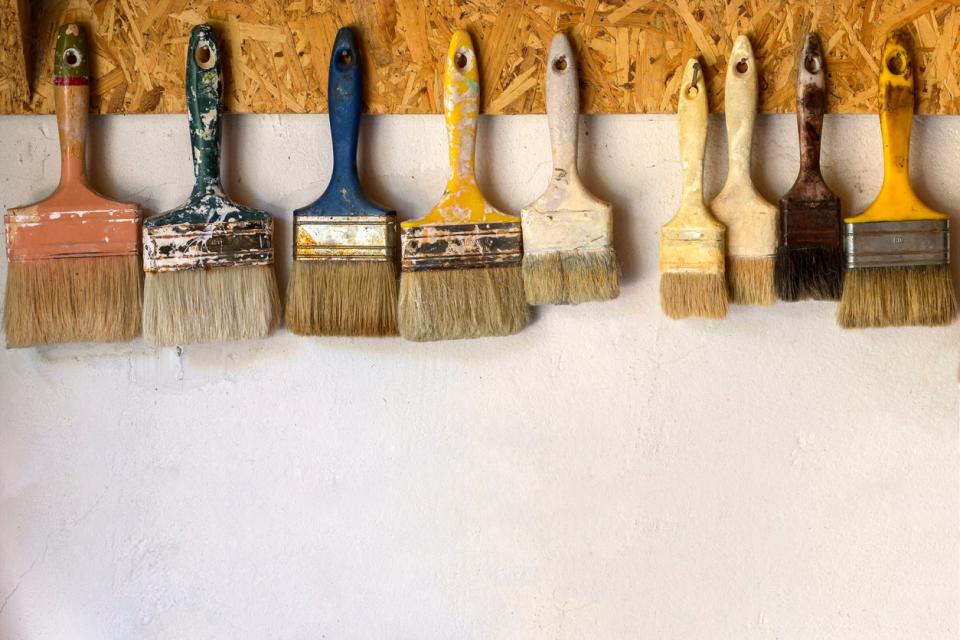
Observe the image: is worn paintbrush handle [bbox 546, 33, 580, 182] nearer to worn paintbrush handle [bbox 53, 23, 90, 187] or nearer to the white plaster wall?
the white plaster wall

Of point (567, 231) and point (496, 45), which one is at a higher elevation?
point (496, 45)

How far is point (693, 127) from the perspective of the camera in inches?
58.0

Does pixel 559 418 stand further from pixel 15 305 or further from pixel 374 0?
pixel 15 305

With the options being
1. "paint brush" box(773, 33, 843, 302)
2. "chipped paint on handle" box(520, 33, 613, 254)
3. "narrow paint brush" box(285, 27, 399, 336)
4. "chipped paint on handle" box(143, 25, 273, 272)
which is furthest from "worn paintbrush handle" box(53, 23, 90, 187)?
"paint brush" box(773, 33, 843, 302)

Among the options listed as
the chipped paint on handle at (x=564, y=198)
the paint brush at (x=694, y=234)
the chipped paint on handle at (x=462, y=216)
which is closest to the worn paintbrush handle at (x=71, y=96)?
the chipped paint on handle at (x=462, y=216)

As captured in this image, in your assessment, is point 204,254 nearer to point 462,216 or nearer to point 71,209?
point 71,209

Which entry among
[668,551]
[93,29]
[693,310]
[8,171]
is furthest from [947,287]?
[8,171]

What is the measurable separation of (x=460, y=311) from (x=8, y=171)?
75cm

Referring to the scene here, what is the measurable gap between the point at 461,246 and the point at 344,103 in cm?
28

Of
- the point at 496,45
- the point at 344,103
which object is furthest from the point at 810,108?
the point at 344,103

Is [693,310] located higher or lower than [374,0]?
lower

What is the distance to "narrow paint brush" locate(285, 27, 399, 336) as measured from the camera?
1476 mm

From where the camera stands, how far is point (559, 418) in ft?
5.18

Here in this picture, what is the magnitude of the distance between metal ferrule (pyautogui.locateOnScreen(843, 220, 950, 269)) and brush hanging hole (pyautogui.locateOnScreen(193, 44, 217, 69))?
98cm
